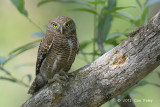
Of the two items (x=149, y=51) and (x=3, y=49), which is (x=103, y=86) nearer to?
(x=149, y=51)

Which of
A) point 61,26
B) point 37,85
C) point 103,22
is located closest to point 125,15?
point 103,22

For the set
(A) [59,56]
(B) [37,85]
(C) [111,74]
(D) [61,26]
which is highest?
(D) [61,26]

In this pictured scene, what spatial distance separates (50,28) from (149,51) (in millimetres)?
1298

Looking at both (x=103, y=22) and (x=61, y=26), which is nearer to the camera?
(x=61, y=26)

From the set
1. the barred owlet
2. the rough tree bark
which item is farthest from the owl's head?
the rough tree bark

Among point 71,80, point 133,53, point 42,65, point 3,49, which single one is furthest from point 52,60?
point 3,49

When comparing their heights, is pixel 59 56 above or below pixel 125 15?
below

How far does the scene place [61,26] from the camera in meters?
3.55

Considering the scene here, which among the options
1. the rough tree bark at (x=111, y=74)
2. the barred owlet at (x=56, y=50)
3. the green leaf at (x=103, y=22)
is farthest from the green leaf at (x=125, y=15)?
the rough tree bark at (x=111, y=74)

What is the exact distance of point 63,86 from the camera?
317 cm

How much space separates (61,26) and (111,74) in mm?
910

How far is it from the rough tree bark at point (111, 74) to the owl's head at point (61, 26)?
567 millimetres

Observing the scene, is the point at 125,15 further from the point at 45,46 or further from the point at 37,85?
the point at 37,85

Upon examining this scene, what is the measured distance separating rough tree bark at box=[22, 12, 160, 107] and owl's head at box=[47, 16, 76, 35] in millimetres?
567
